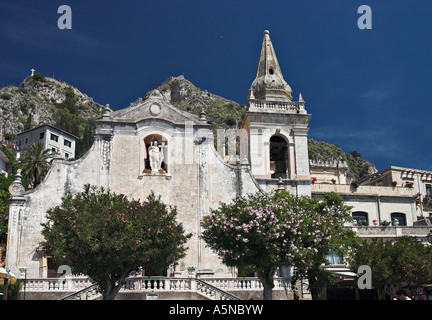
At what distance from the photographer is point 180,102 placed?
13912cm

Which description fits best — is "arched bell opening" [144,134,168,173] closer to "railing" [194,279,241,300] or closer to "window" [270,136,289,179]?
"window" [270,136,289,179]

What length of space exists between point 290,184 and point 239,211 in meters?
12.3

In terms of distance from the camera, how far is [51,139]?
3767 inches

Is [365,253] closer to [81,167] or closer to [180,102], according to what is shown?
[81,167]

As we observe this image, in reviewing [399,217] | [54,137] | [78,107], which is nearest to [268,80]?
[399,217]

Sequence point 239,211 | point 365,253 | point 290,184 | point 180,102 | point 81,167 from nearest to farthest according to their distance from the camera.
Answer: point 239,211
point 365,253
point 81,167
point 290,184
point 180,102

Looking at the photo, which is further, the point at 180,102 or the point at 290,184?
the point at 180,102

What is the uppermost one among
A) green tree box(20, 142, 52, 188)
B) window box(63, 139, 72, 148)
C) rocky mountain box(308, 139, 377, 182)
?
window box(63, 139, 72, 148)

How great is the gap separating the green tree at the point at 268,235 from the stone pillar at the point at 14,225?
12.8 metres

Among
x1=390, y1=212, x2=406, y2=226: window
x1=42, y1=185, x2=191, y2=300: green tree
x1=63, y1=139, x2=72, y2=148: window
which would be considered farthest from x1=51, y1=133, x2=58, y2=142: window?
x1=42, y1=185, x2=191, y2=300: green tree

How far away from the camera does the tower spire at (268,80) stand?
39438 mm

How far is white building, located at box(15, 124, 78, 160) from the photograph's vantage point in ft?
311

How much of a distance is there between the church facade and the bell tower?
0.25 ft
